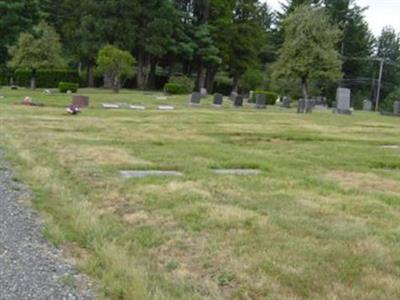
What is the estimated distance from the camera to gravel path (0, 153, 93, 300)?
134 inches

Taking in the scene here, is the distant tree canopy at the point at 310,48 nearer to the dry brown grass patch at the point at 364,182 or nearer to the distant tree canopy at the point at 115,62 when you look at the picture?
the distant tree canopy at the point at 115,62

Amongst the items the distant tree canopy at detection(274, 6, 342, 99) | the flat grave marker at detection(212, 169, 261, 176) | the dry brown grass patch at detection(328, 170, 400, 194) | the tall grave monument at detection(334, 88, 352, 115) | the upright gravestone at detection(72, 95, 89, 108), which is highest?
the distant tree canopy at detection(274, 6, 342, 99)

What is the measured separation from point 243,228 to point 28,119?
39.5ft

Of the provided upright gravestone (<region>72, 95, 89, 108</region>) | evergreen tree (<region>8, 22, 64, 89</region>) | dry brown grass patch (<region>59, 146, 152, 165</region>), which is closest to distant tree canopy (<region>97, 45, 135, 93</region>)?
evergreen tree (<region>8, 22, 64, 89</region>)

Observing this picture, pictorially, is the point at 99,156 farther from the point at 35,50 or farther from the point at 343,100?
the point at 35,50

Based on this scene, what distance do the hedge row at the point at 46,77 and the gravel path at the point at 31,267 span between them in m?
39.9

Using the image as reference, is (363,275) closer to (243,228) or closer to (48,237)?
(243,228)

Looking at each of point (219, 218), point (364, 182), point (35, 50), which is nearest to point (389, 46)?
point (35, 50)

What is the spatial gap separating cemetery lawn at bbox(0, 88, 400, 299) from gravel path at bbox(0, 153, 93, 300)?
0.13m

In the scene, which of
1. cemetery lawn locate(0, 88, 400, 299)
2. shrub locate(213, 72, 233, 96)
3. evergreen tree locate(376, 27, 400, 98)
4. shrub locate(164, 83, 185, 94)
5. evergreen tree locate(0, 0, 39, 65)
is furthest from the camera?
evergreen tree locate(376, 27, 400, 98)

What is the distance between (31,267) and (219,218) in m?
1.91

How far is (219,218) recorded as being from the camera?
5.20 meters

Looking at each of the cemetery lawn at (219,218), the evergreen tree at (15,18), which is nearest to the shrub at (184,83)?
the evergreen tree at (15,18)

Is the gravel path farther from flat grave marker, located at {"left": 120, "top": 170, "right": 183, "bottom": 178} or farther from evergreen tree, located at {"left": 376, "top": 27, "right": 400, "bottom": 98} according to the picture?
evergreen tree, located at {"left": 376, "top": 27, "right": 400, "bottom": 98}
